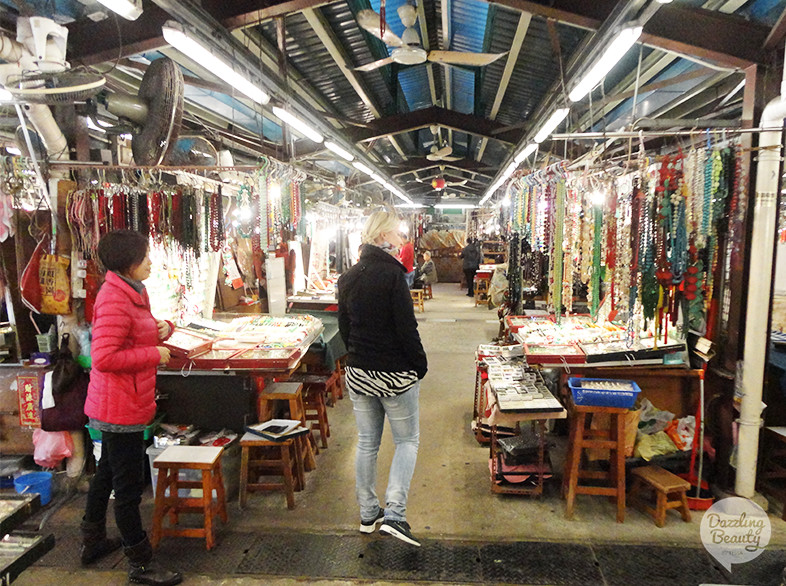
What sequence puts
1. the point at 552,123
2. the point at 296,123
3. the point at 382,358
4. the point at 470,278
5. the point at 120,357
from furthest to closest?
the point at 470,278 → the point at 296,123 → the point at 552,123 → the point at 382,358 → the point at 120,357

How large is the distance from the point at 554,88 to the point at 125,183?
4054mm

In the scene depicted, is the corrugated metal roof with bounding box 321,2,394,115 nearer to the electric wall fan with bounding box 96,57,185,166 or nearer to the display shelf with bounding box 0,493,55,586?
the electric wall fan with bounding box 96,57,185,166

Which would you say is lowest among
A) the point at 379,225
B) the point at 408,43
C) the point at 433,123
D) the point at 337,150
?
the point at 379,225

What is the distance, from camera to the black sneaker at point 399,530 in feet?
10.5

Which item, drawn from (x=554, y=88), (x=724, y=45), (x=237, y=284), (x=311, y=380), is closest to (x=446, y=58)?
(x=554, y=88)

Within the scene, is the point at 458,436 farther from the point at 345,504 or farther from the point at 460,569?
the point at 460,569

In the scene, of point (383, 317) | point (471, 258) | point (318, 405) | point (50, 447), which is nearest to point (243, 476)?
point (318, 405)

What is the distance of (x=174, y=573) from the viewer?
291cm

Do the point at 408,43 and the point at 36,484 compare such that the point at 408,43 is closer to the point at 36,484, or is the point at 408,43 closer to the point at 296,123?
the point at 296,123

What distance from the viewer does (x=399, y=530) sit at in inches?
126

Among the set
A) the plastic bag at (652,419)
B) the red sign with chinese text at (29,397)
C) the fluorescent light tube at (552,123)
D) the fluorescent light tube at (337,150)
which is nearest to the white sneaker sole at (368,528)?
the plastic bag at (652,419)

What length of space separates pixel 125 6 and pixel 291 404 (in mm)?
2847

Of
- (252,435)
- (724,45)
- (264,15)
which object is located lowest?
(252,435)

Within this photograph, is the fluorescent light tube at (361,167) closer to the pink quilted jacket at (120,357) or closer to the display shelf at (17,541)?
the pink quilted jacket at (120,357)
